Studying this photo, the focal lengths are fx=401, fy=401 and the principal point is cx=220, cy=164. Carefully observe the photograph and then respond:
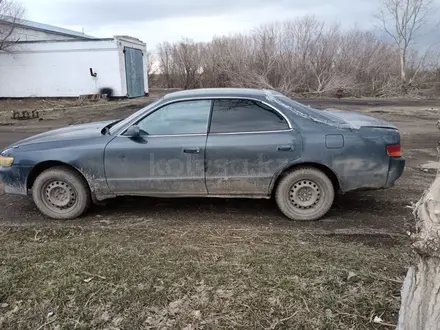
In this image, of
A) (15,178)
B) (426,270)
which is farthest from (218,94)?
(426,270)

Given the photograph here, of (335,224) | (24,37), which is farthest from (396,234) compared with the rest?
(24,37)

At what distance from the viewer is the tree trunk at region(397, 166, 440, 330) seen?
2.00 meters

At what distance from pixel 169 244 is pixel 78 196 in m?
1.51

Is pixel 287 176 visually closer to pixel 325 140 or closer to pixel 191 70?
pixel 325 140

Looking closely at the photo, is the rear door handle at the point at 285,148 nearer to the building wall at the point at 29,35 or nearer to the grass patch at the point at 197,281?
the grass patch at the point at 197,281

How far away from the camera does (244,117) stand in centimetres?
478

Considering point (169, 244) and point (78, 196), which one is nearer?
point (169, 244)

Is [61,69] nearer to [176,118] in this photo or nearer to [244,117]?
[176,118]

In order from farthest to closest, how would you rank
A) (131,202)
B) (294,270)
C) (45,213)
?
(131,202) < (45,213) < (294,270)

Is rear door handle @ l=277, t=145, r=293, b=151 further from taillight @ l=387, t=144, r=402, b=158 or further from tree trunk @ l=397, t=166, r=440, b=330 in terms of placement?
tree trunk @ l=397, t=166, r=440, b=330

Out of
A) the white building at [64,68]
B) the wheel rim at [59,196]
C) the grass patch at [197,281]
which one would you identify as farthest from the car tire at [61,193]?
the white building at [64,68]

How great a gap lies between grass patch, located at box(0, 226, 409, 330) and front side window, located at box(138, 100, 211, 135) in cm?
129

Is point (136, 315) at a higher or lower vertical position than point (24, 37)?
lower

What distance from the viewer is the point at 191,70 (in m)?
36.3
